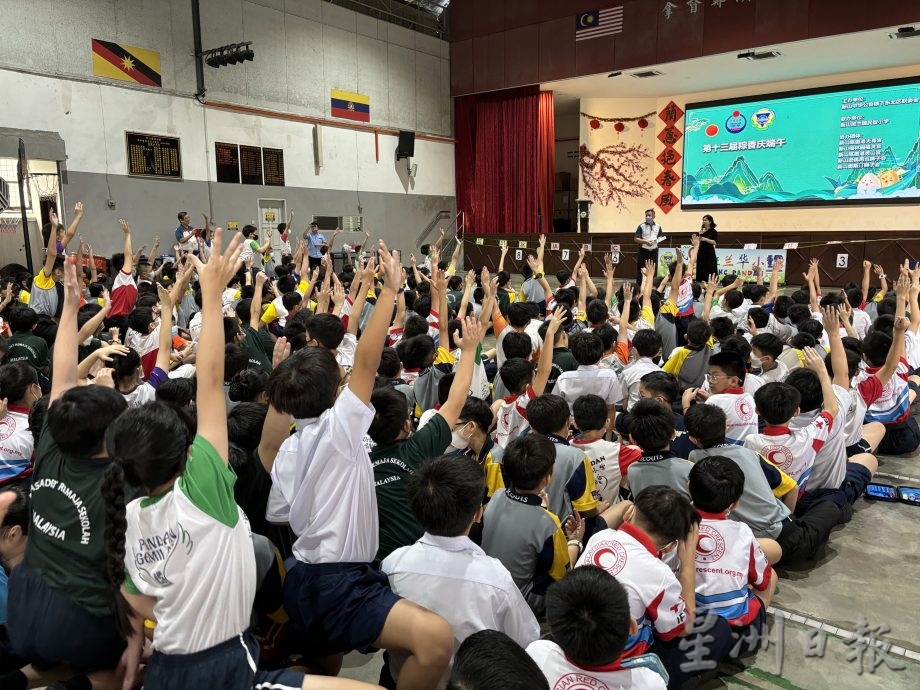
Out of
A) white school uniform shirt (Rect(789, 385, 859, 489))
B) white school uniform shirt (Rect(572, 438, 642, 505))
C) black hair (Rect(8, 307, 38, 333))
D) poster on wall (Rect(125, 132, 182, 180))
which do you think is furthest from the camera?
poster on wall (Rect(125, 132, 182, 180))

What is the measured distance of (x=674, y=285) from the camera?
5.60 meters

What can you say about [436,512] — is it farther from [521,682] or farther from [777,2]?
[777,2]

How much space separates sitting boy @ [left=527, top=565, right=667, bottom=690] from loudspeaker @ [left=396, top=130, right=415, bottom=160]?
44.0 ft

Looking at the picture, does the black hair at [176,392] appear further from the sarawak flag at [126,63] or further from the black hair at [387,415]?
the sarawak flag at [126,63]

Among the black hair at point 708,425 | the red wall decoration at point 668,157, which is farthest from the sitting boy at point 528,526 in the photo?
the red wall decoration at point 668,157

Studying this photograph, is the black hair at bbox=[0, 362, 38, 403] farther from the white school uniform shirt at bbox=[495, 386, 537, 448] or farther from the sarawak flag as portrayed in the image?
the sarawak flag

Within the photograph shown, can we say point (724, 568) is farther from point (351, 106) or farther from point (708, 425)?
point (351, 106)

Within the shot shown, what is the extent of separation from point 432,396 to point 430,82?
12.6 metres

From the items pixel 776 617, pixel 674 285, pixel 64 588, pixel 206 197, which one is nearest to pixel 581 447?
pixel 776 617

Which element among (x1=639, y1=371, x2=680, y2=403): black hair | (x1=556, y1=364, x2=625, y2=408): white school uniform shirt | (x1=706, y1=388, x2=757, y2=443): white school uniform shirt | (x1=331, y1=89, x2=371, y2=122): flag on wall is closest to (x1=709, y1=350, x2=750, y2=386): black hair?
(x1=706, y1=388, x2=757, y2=443): white school uniform shirt

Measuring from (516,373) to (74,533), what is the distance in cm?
202

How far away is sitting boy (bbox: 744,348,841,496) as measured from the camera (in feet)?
8.88

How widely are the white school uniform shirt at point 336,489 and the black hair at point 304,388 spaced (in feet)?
0.16

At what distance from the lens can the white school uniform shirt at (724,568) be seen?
2.05 metres
